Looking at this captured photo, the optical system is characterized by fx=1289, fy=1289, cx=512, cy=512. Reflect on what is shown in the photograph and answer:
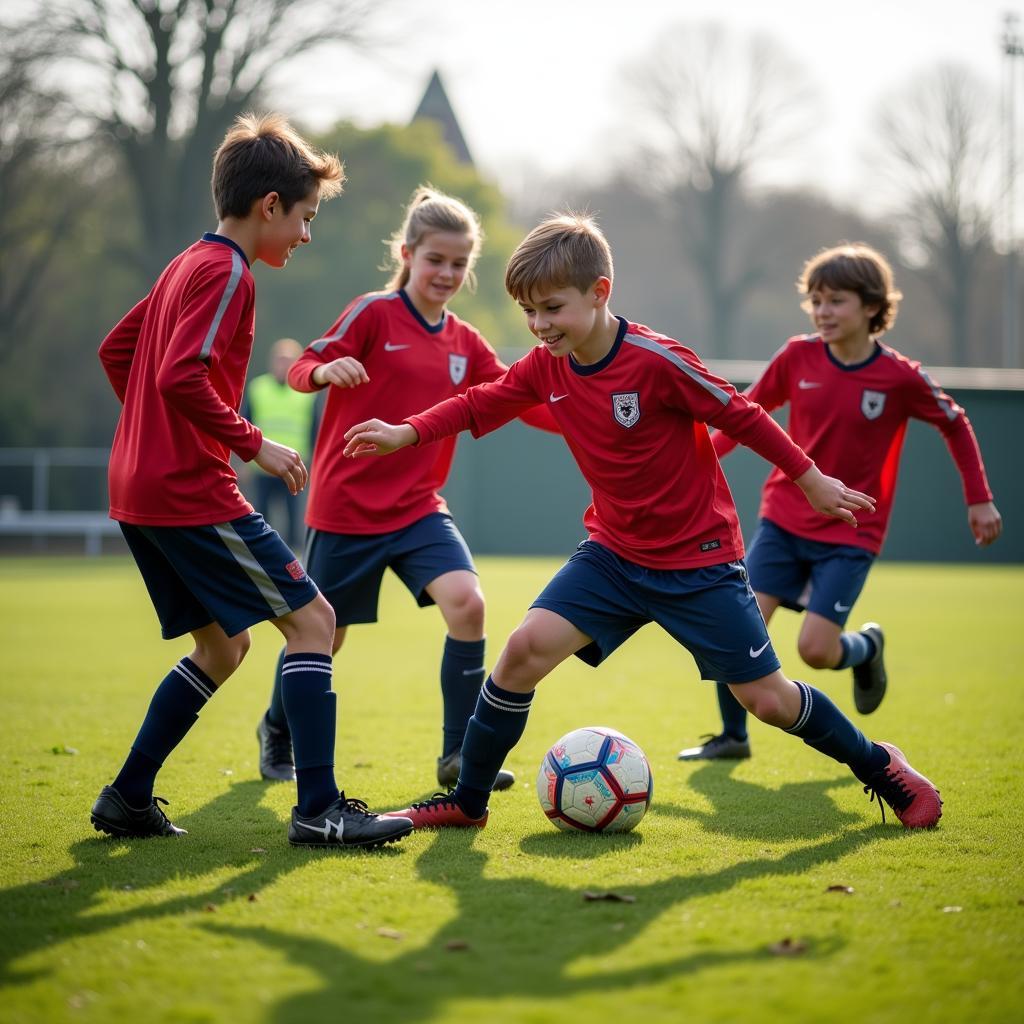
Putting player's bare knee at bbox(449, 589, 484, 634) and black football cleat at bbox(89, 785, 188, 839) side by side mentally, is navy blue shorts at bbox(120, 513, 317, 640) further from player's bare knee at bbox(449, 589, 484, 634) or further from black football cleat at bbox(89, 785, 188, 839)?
player's bare knee at bbox(449, 589, 484, 634)

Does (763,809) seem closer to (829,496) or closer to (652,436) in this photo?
(829,496)

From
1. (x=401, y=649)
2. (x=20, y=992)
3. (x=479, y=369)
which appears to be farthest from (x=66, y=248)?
(x=20, y=992)

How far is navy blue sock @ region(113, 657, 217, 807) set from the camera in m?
4.09

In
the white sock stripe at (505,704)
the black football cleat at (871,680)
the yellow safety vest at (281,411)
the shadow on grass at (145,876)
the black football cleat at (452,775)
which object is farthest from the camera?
the yellow safety vest at (281,411)

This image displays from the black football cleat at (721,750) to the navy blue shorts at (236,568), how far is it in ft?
7.66

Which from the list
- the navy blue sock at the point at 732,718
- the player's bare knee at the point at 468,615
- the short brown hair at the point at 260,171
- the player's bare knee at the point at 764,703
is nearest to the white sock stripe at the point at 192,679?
the player's bare knee at the point at 468,615

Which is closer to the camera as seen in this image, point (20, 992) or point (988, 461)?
point (20, 992)

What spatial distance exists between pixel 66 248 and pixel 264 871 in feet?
93.2

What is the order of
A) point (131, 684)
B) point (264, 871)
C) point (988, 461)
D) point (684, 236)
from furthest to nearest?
1. point (684, 236)
2. point (988, 461)
3. point (131, 684)
4. point (264, 871)

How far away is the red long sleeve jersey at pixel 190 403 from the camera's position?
147 inches

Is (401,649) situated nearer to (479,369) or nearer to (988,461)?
(479,369)

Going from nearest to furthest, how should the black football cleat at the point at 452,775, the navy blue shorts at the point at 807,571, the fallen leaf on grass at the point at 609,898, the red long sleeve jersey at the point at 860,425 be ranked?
the fallen leaf on grass at the point at 609,898 → the black football cleat at the point at 452,775 → the navy blue shorts at the point at 807,571 → the red long sleeve jersey at the point at 860,425

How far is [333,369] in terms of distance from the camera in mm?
4469

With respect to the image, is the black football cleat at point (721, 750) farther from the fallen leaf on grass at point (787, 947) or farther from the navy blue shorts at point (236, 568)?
the fallen leaf on grass at point (787, 947)
